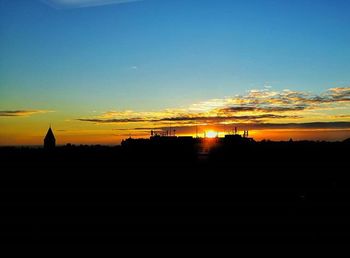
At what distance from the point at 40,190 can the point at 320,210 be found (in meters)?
31.9

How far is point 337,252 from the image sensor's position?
1933cm

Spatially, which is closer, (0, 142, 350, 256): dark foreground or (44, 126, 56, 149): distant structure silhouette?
(0, 142, 350, 256): dark foreground

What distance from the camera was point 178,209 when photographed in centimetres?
3275

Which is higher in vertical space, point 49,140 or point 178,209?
point 49,140

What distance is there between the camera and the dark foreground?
72.0ft

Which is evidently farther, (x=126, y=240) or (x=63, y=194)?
(x=63, y=194)

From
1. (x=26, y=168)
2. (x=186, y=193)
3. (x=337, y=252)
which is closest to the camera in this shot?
(x=337, y=252)

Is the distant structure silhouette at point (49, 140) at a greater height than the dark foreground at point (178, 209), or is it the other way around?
the distant structure silhouette at point (49, 140)

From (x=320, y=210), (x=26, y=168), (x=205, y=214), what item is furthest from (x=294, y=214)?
(x=26, y=168)

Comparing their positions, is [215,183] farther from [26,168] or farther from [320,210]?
[26,168]

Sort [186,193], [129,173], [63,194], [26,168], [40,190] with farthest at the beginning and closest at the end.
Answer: [26,168], [129,173], [40,190], [63,194], [186,193]

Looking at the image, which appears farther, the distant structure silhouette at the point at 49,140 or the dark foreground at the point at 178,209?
the distant structure silhouette at the point at 49,140

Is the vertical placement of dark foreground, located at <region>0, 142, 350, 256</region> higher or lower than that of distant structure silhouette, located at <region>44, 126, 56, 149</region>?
lower

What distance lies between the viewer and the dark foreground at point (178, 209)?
21938mm
